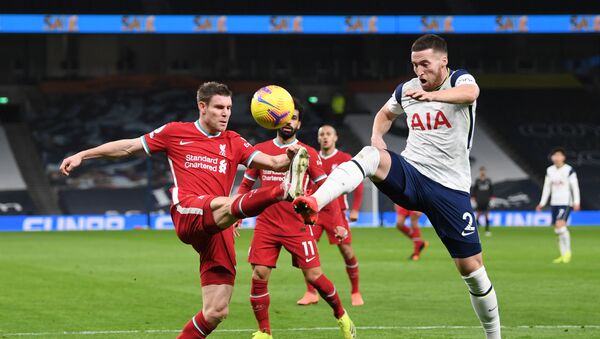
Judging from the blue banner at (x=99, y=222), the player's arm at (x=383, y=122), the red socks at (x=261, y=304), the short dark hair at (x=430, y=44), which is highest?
the short dark hair at (x=430, y=44)

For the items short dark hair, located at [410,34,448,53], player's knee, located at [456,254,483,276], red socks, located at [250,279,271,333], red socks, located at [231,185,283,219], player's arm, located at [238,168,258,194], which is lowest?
red socks, located at [250,279,271,333]

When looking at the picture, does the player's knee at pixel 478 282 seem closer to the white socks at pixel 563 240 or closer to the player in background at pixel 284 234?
the player in background at pixel 284 234

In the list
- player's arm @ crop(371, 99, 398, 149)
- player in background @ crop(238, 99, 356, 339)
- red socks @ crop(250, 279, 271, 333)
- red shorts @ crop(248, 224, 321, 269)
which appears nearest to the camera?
player's arm @ crop(371, 99, 398, 149)

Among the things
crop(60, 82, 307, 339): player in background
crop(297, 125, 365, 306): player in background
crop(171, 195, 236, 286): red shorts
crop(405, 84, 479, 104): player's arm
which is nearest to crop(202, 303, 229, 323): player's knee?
crop(60, 82, 307, 339): player in background

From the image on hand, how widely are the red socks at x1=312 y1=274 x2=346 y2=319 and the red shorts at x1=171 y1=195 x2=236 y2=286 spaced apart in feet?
7.18

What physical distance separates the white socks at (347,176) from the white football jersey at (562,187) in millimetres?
13901

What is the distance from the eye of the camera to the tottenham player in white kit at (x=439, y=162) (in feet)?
24.9

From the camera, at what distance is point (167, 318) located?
11414 mm

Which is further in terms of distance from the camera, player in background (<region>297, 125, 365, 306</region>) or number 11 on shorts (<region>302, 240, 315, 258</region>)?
player in background (<region>297, 125, 365, 306</region>)

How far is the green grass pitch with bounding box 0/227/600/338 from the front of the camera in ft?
34.5

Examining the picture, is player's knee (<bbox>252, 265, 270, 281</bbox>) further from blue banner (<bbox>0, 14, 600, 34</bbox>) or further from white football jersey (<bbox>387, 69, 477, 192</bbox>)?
blue banner (<bbox>0, 14, 600, 34</bbox>)

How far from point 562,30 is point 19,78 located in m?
23.0

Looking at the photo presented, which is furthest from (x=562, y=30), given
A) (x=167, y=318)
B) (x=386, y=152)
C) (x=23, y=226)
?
(x=386, y=152)

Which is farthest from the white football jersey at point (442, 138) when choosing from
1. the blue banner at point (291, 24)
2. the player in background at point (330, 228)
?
the blue banner at point (291, 24)
